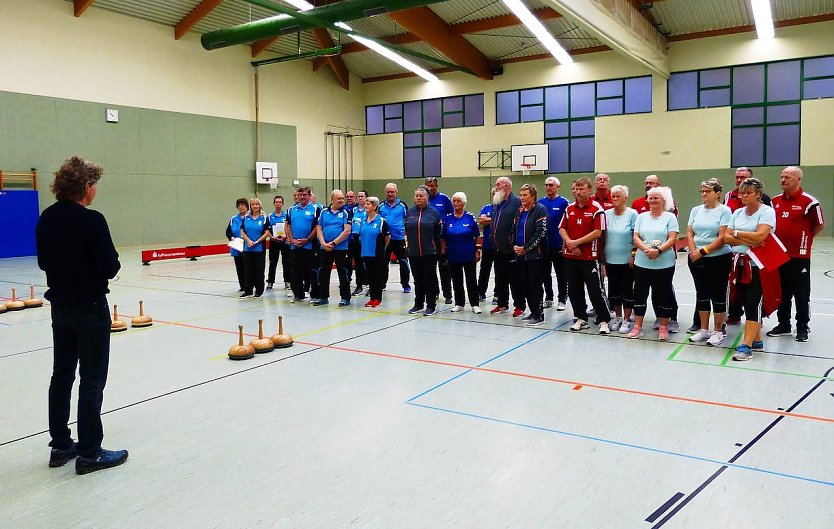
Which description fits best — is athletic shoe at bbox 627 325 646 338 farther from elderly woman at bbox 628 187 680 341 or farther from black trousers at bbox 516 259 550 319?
black trousers at bbox 516 259 550 319

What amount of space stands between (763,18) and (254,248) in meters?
16.2

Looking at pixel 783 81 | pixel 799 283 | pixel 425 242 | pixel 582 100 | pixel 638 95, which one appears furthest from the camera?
pixel 582 100

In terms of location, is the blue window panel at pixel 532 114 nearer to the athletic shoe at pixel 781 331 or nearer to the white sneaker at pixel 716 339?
the athletic shoe at pixel 781 331

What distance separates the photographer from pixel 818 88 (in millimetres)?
18984

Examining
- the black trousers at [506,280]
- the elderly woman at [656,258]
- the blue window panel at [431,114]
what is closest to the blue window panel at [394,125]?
the blue window panel at [431,114]

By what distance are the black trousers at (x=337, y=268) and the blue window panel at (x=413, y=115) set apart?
17897mm

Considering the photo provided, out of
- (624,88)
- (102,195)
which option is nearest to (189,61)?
(102,195)

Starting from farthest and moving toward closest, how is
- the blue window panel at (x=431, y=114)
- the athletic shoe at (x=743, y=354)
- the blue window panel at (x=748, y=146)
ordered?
the blue window panel at (x=431, y=114) < the blue window panel at (x=748, y=146) < the athletic shoe at (x=743, y=354)

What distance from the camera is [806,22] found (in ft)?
61.4

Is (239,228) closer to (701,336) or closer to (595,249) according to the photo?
(595,249)

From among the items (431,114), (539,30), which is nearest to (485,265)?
(539,30)

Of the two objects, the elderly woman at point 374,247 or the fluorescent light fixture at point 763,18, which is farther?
the fluorescent light fixture at point 763,18

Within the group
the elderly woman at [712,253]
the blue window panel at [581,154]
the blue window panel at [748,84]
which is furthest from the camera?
the blue window panel at [581,154]

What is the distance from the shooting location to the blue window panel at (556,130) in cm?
2276
